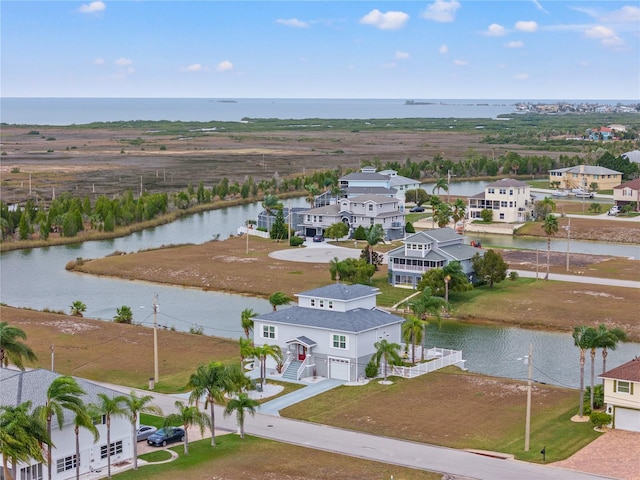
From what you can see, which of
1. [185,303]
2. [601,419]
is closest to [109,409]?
[601,419]

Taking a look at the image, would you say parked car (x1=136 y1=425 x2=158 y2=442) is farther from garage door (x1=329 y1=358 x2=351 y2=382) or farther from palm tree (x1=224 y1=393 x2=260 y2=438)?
garage door (x1=329 y1=358 x2=351 y2=382)

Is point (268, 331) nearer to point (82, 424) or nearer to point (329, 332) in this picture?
point (329, 332)

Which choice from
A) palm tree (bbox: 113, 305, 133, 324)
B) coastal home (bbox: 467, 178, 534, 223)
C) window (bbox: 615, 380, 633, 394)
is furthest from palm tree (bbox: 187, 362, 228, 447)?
coastal home (bbox: 467, 178, 534, 223)

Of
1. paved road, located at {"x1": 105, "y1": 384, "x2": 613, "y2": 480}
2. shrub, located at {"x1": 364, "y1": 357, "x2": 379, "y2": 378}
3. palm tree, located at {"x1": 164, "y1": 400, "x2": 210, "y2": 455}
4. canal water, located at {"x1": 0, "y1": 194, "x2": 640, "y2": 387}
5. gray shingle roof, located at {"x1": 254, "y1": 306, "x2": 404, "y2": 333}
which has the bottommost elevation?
canal water, located at {"x1": 0, "y1": 194, "x2": 640, "y2": 387}

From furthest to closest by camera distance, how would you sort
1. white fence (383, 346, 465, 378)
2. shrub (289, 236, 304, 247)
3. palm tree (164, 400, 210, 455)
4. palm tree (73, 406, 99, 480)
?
shrub (289, 236, 304, 247) → white fence (383, 346, 465, 378) → palm tree (164, 400, 210, 455) → palm tree (73, 406, 99, 480)

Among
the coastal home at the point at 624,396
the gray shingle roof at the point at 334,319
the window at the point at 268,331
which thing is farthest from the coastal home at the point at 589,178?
the coastal home at the point at 624,396

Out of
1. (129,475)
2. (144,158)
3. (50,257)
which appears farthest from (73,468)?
(144,158)
